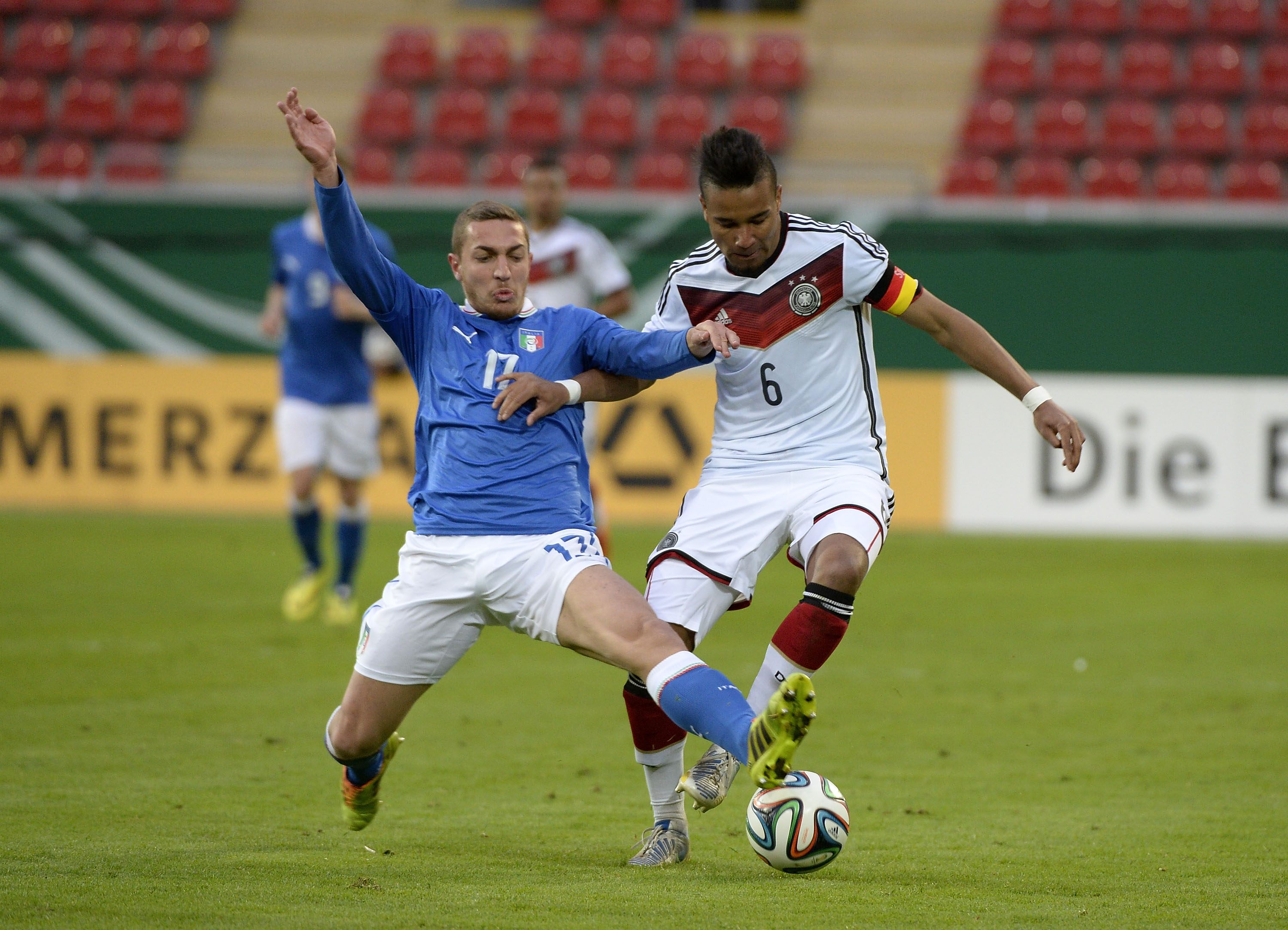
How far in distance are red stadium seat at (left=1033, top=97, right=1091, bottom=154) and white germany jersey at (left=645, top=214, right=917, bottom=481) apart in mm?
13086

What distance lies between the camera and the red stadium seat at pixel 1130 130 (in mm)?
17141

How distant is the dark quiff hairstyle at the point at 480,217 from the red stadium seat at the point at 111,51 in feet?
53.5

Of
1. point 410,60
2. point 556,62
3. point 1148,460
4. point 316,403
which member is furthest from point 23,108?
point 1148,460

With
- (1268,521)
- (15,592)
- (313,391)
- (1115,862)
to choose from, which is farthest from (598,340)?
(1268,521)

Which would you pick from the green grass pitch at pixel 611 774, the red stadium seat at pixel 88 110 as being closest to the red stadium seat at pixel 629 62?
the red stadium seat at pixel 88 110

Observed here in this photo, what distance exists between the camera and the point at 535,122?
1814cm

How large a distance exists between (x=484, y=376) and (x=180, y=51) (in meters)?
16.6

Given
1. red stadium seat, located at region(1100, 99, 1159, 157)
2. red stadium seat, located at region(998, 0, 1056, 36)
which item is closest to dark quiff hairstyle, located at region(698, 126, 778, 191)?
red stadium seat, located at region(1100, 99, 1159, 157)

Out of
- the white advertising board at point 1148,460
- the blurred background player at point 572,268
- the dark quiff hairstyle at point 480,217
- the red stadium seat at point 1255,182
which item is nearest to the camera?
the dark quiff hairstyle at point 480,217

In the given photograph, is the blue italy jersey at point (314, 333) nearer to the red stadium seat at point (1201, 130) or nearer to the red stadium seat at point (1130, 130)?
the red stadium seat at point (1130, 130)

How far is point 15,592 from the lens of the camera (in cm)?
1012

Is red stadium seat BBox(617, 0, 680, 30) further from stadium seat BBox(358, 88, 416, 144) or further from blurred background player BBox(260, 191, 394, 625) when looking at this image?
blurred background player BBox(260, 191, 394, 625)

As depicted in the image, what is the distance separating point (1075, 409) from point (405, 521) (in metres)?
6.18

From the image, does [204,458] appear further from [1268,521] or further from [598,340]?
[598,340]
